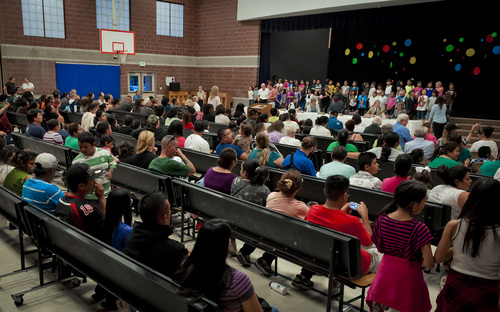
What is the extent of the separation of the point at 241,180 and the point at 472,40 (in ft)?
51.8

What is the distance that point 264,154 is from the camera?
206 inches

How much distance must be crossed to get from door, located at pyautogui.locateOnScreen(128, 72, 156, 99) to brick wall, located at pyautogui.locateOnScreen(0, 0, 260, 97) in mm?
281

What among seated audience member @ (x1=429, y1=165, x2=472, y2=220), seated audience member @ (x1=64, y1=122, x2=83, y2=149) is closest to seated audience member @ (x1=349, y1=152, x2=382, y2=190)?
seated audience member @ (x1=429, y1=165, x2=472, y2=220)

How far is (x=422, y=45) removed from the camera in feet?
57.6

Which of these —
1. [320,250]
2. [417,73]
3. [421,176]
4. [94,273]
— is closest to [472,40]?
[417,73]

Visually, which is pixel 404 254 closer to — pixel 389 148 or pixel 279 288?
pixel 279 288

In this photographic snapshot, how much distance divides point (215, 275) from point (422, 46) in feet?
59.7

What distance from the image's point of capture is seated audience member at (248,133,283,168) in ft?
17.2

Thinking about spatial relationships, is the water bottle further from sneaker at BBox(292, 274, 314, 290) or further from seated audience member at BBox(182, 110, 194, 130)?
seated audience member at BBox(182, 110, 194, 130)

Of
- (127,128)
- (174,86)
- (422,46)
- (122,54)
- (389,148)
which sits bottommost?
(127,128)

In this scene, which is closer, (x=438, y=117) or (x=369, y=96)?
(x=438, y=117)

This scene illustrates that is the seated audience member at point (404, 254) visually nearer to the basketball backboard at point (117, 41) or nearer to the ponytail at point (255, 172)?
the ponytail at point (255, 172)

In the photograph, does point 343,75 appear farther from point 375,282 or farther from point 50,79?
point 375,282

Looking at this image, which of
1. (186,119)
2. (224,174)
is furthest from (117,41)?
(224,174)
